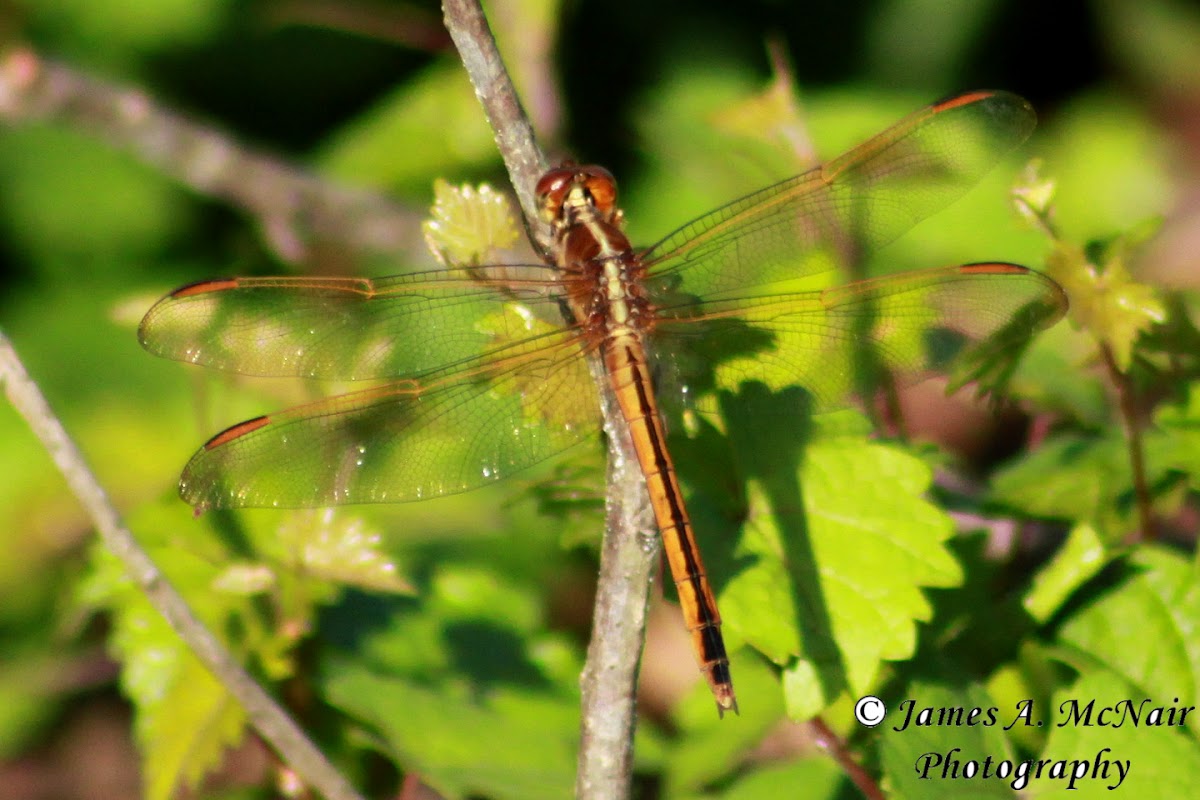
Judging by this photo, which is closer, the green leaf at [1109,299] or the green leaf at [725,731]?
the green leaf at [1109,299]

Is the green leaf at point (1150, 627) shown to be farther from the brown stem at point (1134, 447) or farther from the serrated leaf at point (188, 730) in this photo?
the serrated leaf at point (188, 730)

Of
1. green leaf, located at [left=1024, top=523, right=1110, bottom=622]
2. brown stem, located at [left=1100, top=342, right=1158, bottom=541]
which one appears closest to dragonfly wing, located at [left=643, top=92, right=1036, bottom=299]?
brown stem, located at [left=1100, top=342, right=1158, bottom=541]

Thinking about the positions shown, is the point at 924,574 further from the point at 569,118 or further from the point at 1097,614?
the point at 569,118

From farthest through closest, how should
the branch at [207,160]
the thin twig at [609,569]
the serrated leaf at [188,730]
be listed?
the branch at [207,160], the serrated leaf at [188,730], the thin twig at [609,569]

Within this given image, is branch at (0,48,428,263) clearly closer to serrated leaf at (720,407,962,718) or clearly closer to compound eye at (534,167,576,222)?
compound eye at (534,167,576,222)

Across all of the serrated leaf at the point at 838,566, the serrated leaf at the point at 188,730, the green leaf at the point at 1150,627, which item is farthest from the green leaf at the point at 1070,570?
the serrated leaf at the point at 188,730

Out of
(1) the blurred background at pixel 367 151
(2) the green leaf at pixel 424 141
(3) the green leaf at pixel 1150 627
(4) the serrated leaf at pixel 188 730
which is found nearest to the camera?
(3) the green leaf at pixel 1150 627

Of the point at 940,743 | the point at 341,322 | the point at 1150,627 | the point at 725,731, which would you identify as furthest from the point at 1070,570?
the point at 341,322

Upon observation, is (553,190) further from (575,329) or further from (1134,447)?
(1134,447)

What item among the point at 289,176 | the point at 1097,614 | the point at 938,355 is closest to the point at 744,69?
the point at 289,176
